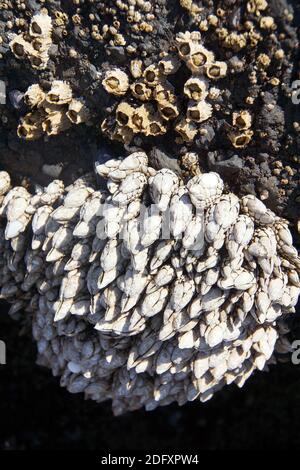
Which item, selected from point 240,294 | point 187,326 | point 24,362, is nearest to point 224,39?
point 240,294

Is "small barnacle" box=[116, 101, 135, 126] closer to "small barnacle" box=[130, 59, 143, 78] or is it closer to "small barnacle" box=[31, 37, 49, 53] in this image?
"small barnacle" box=[130, 59, 143, 78]

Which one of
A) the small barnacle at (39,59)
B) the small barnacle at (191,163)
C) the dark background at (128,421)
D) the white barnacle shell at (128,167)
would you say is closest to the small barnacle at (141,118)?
the white barnacle shell at (128,167)

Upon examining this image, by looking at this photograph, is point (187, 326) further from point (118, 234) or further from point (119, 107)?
point (119, 107)

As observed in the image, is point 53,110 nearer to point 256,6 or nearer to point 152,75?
point 152,75

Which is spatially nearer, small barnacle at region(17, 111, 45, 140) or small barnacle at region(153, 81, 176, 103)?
small barnacle at region(153, 81, 176, 103)

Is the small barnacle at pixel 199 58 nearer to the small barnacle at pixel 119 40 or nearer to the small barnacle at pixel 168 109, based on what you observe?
the small barnacle at pixel 168 109

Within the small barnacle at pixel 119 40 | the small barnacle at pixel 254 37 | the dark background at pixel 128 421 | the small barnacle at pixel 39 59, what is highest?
the small barnacle at pixel 254 37

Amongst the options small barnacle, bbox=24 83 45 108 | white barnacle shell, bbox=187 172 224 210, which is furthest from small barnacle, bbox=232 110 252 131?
small barnacle, bbox=24 83 45 108
